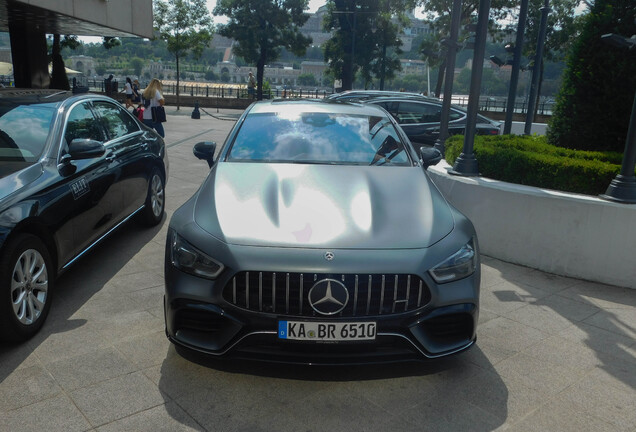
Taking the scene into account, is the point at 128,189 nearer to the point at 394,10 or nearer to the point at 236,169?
the point at 236,169

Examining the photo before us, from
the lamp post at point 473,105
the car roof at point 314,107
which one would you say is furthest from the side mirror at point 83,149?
the lamp post at point 473,105

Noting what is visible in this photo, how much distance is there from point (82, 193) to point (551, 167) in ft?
14.8

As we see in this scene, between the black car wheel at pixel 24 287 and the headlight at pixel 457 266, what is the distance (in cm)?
252

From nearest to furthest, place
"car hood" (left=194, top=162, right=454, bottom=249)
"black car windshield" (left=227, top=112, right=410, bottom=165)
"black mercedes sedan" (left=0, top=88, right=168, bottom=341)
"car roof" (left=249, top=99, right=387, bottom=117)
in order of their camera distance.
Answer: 1. "car hood" (left=194, top=162, right=454, bottom=249)
2. "black mercedes sedan" (left=0, top=88, right=168, bottom=341)
3. "black car windshield" (left=227, top=112, right=410, bottom=165)
4. "car roof" (left=249, top=99, right=387, bottom=117)

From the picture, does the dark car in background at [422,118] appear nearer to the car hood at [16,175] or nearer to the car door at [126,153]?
the car door at [126,153]

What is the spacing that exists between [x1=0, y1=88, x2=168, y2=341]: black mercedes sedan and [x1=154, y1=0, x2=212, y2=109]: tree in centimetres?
3255

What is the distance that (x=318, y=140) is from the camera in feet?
15.0

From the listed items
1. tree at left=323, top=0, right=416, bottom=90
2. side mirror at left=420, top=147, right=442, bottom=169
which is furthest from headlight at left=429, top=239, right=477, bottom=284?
tree at left=323, top=0, right=416, bottom=90

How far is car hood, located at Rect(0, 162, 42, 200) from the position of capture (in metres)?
3.64

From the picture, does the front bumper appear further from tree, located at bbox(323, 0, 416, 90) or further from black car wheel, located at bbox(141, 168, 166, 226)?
tree, located at bbox(323, 0, 416, 90)

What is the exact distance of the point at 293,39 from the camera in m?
43.4

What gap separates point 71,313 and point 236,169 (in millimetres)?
1646

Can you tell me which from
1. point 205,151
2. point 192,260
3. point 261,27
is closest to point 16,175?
point 205,151

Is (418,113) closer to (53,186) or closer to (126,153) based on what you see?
(126,153)
